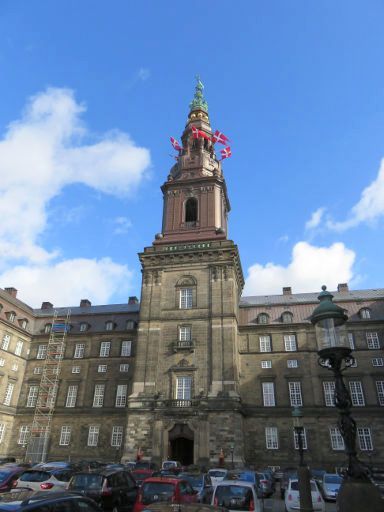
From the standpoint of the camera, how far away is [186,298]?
4412 centimetres

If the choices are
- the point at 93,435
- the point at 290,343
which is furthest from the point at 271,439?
the point at 93,435

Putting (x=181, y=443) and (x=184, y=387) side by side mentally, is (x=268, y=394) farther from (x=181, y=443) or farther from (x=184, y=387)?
(x=181, y=443)

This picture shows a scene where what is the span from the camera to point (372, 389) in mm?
42031

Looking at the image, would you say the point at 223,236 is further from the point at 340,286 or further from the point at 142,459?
the point at 142,459

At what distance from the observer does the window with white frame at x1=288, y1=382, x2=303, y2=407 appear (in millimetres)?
42688

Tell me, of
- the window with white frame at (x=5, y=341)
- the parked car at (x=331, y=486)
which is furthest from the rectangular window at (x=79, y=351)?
the parked car at (x=331, y=486)

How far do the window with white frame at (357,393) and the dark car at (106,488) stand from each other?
32.6 metres

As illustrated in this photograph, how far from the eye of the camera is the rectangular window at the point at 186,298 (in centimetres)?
4359

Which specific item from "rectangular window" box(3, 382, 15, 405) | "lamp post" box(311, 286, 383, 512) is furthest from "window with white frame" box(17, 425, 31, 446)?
"lamp post" box(311, 286, 383, 512)

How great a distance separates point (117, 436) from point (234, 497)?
112 feet

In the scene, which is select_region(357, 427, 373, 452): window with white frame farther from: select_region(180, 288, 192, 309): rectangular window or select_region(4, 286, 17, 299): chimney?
select_region(4, 286, 17, 299): chimney

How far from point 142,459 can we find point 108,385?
1328cm

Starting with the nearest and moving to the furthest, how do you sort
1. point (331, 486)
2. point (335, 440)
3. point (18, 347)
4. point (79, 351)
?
point (331, 486), point (335, 440), point (18, 347), point (79, 351)

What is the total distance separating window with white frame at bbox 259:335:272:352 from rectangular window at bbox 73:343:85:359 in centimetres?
2277
